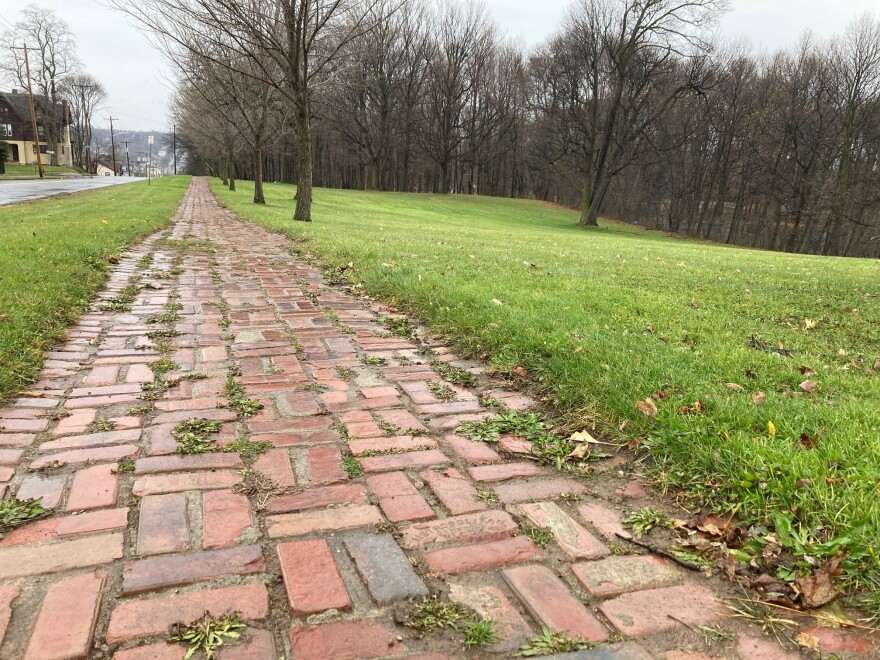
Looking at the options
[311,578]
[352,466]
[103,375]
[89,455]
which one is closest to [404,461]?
[352,466]

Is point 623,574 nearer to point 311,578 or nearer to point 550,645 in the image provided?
point 550,645

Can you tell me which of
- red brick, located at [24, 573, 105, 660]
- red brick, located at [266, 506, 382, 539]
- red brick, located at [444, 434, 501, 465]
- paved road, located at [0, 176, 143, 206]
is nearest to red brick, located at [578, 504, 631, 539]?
red brick, located at [444, 434, 501, 465]

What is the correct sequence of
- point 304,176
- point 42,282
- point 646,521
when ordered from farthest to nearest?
1. point 304,176
2. point 42,282
3. point 646,521

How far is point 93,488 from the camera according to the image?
1893 mm

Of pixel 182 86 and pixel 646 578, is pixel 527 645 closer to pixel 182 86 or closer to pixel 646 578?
pixel 646 578

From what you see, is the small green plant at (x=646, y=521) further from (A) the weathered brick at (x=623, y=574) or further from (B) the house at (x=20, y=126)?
(B) the house at (x=20, y=126)

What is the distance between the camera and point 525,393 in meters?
2.92

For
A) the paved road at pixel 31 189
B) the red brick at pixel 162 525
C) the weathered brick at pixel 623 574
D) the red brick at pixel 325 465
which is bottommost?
the paved road at pixel 31 189

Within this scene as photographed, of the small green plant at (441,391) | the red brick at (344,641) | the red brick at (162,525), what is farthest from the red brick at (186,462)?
the small green plant at (441,391)

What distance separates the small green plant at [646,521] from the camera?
1.80 metres

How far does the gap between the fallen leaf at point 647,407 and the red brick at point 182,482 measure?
1.65 m

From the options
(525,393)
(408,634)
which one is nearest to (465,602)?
(408,634)

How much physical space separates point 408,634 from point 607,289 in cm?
429

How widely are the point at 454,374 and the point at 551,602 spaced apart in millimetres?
1801
